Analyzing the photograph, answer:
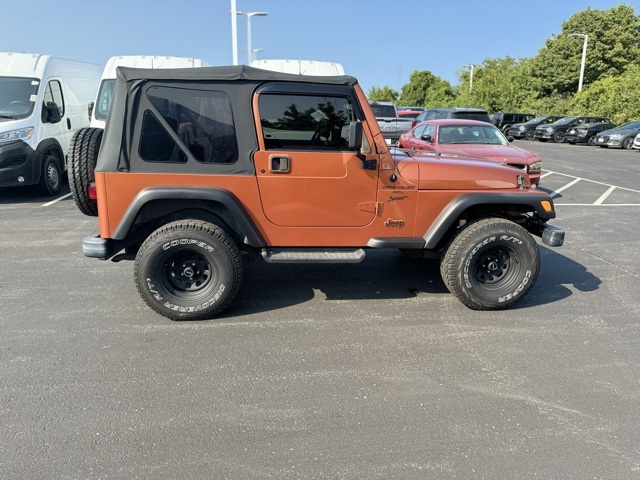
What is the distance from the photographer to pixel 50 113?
8836 millimetres

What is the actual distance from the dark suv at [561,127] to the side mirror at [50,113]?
24972 mm

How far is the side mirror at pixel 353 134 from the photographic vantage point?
12.0 feet

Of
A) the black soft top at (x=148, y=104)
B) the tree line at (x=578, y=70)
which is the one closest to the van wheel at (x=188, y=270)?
the black soft top at (x=148, y=104)

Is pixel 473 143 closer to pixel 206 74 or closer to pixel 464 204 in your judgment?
pixel 464 204

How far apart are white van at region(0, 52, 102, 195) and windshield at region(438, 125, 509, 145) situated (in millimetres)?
7580

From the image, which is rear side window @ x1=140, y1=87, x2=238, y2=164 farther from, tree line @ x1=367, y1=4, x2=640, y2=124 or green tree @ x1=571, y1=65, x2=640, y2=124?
tree line @ x1=367, y1=4, x2=640, y2=124

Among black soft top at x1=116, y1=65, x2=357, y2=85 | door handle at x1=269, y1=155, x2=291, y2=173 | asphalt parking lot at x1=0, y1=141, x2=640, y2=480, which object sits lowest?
asphalt parking lot at x1=0, y1=141, x2=640, y2=480

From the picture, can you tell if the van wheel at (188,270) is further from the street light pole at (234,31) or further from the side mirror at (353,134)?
the street light pole at (234,31)

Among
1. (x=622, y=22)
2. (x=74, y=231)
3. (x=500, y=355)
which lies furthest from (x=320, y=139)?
(x=622, y=22)

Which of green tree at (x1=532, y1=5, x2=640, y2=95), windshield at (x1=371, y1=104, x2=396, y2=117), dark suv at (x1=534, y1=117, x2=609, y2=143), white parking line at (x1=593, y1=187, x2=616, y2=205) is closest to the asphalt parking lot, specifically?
white parking line at (x1=593, y1=187, x2=616, y2=205)

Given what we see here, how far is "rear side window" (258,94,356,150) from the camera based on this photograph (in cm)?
381

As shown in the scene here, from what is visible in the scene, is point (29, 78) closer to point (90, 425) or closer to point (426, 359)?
point (90, 425)

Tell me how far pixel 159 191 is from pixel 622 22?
146 feet

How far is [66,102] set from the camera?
975 cm
